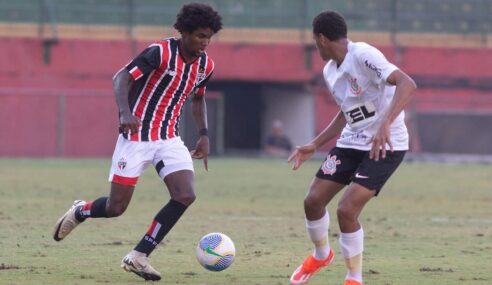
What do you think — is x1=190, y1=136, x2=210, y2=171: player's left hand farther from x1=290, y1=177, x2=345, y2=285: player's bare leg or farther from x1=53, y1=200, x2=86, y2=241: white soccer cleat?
x1=290, y1=177, x2=345, y2=285: player's bare leg

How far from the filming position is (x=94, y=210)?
9211mm

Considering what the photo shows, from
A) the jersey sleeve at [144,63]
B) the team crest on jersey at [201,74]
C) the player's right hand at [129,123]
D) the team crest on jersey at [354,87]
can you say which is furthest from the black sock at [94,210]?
the team crest on jersey at [354,87]

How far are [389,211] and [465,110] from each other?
59.8 ft

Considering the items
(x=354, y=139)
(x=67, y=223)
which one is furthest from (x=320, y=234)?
(x=67, y=223)

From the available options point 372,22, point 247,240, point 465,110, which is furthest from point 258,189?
point 372,22

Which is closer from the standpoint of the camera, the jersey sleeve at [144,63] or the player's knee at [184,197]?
the jersey sleeve at [144,63]

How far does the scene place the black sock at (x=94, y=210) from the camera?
9.16 meters

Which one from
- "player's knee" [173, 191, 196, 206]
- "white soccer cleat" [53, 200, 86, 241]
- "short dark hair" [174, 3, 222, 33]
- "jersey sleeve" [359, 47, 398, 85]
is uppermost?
"short dark hair" [174, 3, 222, 33]

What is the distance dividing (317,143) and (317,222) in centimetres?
63

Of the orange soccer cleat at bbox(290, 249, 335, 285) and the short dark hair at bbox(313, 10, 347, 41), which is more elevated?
the short dark hair at bbox(313, 10, 347, 41)

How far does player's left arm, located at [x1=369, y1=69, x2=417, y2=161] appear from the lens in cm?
778

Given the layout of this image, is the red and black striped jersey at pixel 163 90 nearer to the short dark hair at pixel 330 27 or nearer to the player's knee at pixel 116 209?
the player's knee at pixel 116 209

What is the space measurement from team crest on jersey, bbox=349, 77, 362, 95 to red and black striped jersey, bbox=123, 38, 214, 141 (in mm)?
1357

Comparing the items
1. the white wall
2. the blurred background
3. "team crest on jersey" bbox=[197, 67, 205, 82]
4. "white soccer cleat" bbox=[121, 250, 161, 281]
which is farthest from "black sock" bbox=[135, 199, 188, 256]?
the white wall
